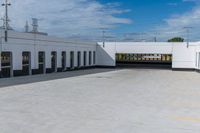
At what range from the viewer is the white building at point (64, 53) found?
70.6 ft

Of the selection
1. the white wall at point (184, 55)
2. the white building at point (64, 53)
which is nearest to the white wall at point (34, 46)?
the white building at point (64, 53)

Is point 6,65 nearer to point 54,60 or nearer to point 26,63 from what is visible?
point 26,63

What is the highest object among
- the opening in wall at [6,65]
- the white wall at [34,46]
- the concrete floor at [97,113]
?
the white wall at [34,46]

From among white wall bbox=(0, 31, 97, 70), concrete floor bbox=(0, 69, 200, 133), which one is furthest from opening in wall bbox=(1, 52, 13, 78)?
concrete floor bbox=(0, 69, 200, 133)

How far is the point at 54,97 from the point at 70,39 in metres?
20.0

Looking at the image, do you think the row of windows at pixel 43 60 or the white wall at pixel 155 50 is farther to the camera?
the white wall at pixel 155 50

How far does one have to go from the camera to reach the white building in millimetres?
21531

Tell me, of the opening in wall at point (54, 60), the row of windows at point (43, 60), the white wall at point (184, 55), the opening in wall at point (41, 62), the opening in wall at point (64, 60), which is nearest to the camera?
the row of windows at point (43, 60)

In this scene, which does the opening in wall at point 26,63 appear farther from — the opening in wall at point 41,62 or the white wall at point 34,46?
the opening in wall at point 41,62

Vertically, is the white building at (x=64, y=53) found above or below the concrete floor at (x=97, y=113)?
above

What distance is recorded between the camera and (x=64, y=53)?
30.4m

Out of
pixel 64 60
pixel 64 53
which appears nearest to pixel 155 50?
pixel 64 53

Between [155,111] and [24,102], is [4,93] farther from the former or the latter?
[155,111]

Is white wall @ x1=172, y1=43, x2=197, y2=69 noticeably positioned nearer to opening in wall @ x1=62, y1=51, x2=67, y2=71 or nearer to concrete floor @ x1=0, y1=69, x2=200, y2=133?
opening in wall @ x1=62, y1=51, x2=67, y2=71
